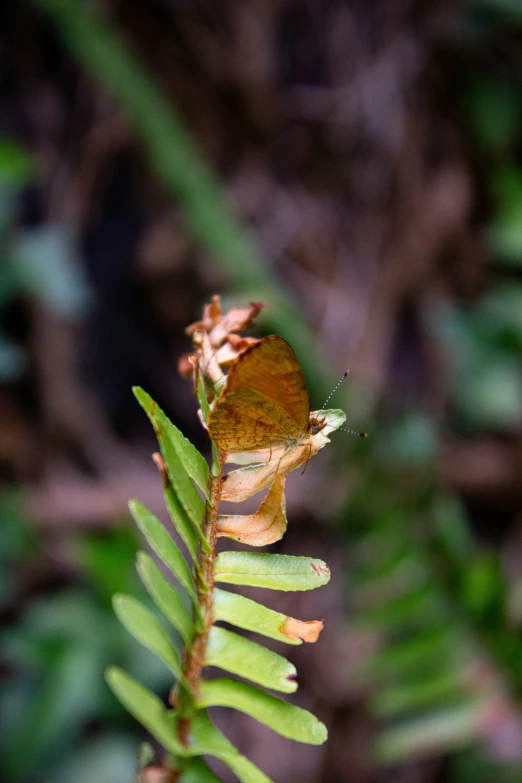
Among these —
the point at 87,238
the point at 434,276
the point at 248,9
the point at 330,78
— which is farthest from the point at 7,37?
the point at 434,276

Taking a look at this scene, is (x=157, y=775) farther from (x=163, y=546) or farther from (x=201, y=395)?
(x=201, y=395)

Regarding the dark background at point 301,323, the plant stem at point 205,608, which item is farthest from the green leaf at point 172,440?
the dark background at point 301,323

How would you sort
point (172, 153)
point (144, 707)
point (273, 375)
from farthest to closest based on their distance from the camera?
point (172, 153) → point (273, 375) → point (144, 707)

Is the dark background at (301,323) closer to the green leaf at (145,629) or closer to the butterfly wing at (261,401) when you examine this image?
the butterfly wing at (261,401)

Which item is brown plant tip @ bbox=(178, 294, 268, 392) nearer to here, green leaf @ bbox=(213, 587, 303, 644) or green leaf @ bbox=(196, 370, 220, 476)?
green leaf @ bbox=(196, 370, 220, 476)

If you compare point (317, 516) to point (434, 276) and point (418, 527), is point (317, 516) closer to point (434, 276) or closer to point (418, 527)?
point (418, 527)

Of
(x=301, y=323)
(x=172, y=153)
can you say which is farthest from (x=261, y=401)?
(x=172, y=153)
